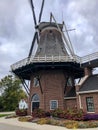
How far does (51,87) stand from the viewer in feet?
84.0

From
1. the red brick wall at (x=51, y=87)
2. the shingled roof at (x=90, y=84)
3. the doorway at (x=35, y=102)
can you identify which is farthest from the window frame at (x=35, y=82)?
the shingled roof at (x=90, y=84)

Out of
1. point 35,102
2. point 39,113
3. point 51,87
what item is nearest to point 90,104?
point 39,113

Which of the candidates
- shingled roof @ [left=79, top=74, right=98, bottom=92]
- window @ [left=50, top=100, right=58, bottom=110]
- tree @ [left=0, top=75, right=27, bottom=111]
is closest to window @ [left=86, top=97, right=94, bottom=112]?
shingled roof @ [left=79, top=74, right=98, bottom=92]

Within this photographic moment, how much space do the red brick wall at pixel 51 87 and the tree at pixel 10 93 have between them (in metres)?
20.9

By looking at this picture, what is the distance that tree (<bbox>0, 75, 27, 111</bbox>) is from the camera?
46.1 m

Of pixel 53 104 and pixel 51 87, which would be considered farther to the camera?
pixel 51 87

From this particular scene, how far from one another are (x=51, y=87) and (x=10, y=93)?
22.7 metres

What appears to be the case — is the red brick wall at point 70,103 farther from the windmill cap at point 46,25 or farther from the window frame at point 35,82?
the windmill cap at point 46,25

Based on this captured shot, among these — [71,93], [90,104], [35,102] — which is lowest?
[90,104]

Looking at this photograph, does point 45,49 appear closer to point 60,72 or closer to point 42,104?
point 60,72

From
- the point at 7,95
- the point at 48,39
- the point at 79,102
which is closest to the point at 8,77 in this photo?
the point at 7,95

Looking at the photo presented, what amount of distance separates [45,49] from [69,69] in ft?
14.5

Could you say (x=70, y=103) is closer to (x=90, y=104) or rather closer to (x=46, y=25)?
(x=90, y=104)

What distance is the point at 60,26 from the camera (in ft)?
101
